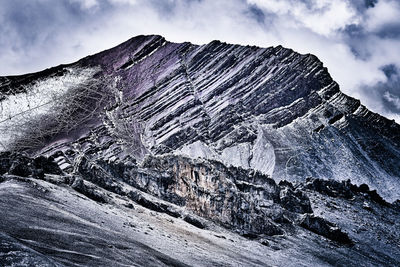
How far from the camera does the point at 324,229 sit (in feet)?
136

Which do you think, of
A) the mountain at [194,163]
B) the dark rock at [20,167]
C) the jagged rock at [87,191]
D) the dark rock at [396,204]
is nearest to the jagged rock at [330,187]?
the mountain at [194,163]

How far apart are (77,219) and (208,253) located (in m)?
8.57

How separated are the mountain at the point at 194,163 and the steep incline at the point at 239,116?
272 millimetres

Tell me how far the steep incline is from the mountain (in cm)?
27

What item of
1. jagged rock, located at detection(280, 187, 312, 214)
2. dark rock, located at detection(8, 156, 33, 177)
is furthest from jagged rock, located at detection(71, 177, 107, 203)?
jagged rock, located at detection(280, 187, 312, 214)

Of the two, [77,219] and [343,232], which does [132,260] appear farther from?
[343,232]

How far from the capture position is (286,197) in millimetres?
46031

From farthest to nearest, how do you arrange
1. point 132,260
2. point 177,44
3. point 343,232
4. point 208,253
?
point 177,44
point 343,232
point 208,253
point 132,260

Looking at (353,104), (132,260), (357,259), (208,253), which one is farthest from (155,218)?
(353,104)

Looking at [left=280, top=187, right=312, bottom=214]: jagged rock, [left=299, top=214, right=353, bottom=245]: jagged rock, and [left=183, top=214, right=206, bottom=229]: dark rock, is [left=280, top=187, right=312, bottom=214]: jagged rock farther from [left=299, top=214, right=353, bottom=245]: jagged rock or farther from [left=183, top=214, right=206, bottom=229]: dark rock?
[left=183, top=214, right=206, bottom=229]: dark rock

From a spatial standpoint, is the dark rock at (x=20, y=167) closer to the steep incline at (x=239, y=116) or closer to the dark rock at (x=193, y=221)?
the dark rock at (x=193, y=221)

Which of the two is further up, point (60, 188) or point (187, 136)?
point (187, 136)

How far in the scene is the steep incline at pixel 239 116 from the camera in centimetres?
6375

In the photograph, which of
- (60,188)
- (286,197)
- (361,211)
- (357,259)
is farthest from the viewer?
(361,211)
